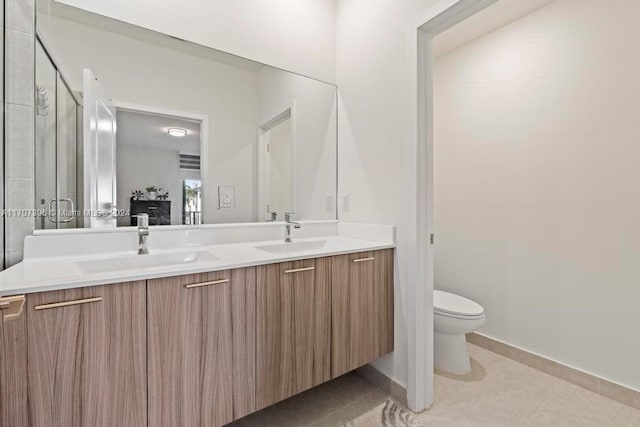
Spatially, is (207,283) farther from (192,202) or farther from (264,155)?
(264,155)

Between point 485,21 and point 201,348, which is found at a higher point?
point 485,21

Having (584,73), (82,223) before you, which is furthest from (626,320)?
(82,223)

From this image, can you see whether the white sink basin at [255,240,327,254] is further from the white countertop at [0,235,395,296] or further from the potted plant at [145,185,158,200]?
the potted plant at [145,185,158,200]

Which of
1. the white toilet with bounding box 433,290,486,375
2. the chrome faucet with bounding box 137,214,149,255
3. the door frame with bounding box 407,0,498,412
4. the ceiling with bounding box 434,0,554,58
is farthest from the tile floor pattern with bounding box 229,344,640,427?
the ceiling with bounding box 434,0,554,58

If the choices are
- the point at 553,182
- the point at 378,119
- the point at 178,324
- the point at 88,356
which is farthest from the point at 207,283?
the point at 553,182

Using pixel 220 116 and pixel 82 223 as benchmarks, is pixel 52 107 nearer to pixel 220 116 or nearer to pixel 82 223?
pixel 82 223

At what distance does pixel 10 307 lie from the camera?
741mm

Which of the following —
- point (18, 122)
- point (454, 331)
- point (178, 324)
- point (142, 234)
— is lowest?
point (454, 331)

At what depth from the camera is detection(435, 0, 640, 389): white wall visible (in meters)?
1.67

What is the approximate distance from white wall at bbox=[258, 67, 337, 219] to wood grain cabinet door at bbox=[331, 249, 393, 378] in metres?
0.63

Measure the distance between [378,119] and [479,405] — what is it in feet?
5.56

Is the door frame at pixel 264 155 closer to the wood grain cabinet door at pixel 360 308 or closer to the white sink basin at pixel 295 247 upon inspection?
the white sink basin at pixel 295 247

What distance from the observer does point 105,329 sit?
0.94 meters

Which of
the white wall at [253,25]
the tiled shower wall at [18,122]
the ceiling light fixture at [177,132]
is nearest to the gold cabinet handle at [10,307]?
the tiled shower wall at [18,122]
